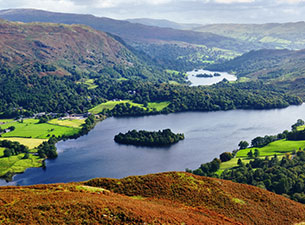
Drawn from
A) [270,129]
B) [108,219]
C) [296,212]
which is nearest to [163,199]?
[108,219]

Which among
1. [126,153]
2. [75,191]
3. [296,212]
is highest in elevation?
[75,191]

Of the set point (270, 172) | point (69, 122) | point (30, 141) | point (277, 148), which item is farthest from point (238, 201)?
point (69, 122)

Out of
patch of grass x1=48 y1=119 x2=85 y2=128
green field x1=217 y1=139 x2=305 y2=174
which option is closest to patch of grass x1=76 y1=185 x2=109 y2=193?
green field x1=217 y1=139 x2=305 y2=174

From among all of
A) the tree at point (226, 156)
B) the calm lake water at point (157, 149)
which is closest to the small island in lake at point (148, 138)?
the calm lake water at point (157, 149)

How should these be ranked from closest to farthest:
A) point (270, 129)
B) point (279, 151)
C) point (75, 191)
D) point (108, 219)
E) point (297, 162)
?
point (108, 219) < point (75, 191) < point (297, 162) < point (279, 151) < point (270, 129)

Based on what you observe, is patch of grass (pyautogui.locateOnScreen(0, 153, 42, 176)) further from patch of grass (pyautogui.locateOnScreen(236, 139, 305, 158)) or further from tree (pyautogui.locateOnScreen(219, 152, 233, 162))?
patch of grass (pyautogui.locateOnScreen(236, 139, 305, 158))

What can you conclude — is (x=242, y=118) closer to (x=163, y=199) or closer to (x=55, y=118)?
(x=55, y=118)
